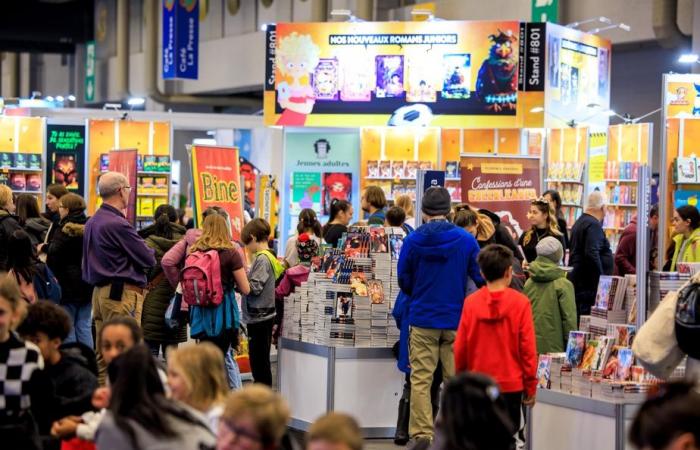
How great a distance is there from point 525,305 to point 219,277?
2649 mm

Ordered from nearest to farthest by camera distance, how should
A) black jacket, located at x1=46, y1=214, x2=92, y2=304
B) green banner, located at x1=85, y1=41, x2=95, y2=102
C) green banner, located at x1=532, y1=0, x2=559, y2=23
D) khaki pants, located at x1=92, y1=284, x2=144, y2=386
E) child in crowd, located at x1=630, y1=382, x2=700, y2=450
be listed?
child in crowd, located at x1=630, y1=382, x2=700, y2=450
khaki pants, located at x1=92, y1=284, x2=144, y2=386
black jacket, located at x1=46, y1=214, x2=92, y2=304
green banner, located at x1=532, y1=0, x2=559, y2=23
green banner, located at x1=85, y1=41, x2=95, y2=102

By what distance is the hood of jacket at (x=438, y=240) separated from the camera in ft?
24.1

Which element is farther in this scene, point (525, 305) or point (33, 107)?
point (33, 107)

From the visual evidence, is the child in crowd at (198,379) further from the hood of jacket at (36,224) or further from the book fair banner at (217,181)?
the book fair banner at (217,181)

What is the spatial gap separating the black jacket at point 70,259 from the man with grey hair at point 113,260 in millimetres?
881

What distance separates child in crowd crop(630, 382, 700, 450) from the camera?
304 centimetres

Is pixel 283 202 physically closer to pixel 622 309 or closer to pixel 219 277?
pixel 219 277

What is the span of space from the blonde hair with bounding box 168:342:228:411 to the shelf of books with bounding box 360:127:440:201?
514 inches

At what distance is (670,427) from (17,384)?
2.49 metres

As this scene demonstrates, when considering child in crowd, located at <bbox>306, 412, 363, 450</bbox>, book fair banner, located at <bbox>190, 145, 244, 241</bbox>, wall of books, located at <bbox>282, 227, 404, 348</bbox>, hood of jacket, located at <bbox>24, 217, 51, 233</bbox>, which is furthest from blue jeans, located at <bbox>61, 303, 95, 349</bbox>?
child in crowd, located at <bbox>306, 412, 363, 450</bbox>

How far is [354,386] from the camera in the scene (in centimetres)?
814

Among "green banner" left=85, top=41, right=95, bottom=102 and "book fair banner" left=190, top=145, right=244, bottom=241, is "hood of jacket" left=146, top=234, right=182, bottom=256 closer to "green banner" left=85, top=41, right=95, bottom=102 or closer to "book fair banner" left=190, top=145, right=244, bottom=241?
"book fair banner" left=190, top=145, right=244, bottom=241

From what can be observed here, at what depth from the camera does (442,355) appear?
746 cm

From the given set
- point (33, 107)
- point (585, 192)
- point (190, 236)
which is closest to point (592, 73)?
point (585, 192)
